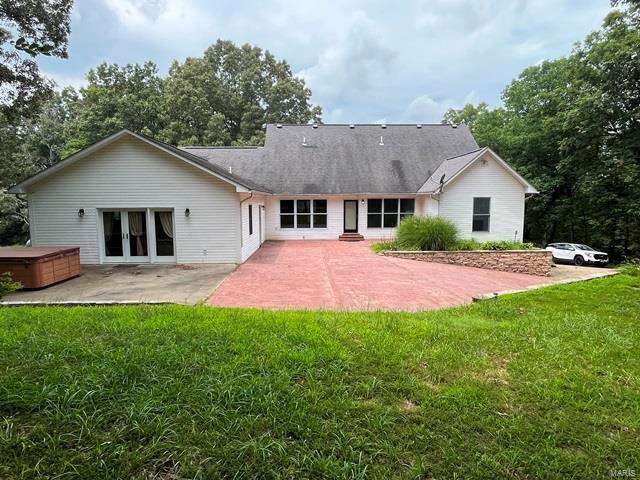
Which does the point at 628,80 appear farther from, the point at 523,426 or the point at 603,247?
the point at 523,426

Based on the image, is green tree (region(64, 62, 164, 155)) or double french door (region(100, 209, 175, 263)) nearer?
double french door (region(100, 209, 175, 263))

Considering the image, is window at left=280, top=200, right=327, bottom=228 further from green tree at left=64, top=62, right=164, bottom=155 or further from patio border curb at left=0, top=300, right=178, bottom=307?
green tree at left=64, top=62, right=164, bottom=155

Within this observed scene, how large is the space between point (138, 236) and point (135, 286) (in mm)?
3958

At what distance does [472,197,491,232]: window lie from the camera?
17266mm

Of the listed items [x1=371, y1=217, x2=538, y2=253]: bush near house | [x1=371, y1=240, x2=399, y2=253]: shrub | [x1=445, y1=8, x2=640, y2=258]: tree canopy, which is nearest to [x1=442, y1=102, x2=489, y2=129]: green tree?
[x1=445, y1=8, x2=640, y2=258]: tree canopy

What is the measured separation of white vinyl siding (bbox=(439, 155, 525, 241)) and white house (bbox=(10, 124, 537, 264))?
0.16 feet

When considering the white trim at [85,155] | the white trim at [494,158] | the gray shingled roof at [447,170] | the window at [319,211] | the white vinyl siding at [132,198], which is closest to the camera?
the white trim at [85,155]

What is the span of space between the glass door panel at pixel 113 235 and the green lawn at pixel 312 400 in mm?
7722

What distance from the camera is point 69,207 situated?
11.8m

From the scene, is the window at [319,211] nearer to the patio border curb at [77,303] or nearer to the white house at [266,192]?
the white house at [266,192]

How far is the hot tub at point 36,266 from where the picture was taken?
8414 mm

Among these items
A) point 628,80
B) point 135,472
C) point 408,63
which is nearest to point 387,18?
point 408,63

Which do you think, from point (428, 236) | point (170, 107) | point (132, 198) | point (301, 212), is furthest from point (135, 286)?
point (170, 107)

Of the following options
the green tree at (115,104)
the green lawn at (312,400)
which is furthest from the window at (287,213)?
the green tree at (115,104)
